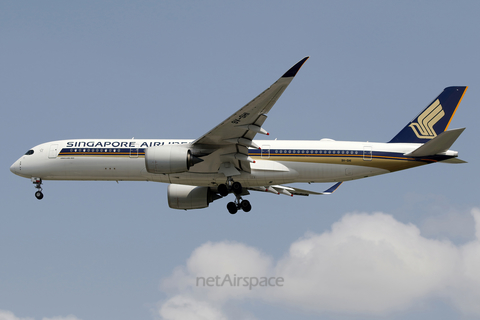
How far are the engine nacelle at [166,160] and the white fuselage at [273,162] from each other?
2.43m

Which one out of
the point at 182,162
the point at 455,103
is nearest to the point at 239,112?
the point at 182,162

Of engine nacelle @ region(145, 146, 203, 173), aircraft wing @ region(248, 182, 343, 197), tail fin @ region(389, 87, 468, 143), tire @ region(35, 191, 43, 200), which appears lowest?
engine nacelle @ region(145, 146, 203, 173)

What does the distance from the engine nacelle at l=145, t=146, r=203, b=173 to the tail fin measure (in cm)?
1343

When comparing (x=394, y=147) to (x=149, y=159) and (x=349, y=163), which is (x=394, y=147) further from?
(x=149, y=159)

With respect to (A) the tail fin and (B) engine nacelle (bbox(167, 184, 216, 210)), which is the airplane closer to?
(A) the tail fin

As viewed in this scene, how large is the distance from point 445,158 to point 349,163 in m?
5.40

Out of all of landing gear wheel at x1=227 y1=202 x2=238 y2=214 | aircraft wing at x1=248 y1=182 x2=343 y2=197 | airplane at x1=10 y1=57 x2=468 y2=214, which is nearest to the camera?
airplane at x1=10 y1=57 x2=468 y2=214

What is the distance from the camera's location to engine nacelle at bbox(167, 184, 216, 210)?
126 feet

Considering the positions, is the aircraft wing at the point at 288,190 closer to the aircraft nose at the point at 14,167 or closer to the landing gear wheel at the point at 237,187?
the landing gear wheel at the point at 237,187

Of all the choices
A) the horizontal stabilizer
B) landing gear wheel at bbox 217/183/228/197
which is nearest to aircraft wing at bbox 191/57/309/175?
landing gear wheel at bbox 217/183/228/197

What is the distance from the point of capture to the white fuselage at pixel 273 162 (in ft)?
110

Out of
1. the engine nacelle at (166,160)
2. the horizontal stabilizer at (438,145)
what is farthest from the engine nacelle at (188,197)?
the horizontal stabilizer at (438,145)

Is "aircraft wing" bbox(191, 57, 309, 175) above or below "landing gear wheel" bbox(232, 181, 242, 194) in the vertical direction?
above

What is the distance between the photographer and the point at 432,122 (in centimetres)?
3619
